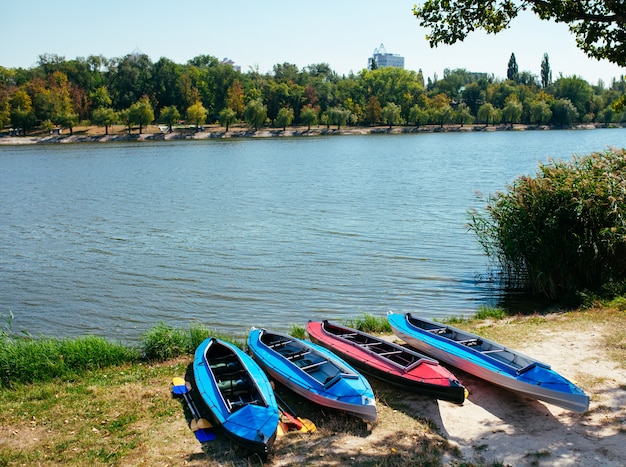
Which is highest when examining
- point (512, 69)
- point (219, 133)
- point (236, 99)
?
point (512, 69)

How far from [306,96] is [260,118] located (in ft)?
51.5

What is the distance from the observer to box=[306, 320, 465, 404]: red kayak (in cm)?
863

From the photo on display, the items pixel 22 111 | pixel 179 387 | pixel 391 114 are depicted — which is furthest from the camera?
pixel 391 114

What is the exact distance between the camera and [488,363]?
9453mm

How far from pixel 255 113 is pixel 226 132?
697 centimetres

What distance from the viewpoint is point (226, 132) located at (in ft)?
389

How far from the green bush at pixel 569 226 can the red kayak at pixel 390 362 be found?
6.40 m

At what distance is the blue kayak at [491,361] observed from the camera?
27.1 feet

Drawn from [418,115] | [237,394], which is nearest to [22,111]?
[418,115]

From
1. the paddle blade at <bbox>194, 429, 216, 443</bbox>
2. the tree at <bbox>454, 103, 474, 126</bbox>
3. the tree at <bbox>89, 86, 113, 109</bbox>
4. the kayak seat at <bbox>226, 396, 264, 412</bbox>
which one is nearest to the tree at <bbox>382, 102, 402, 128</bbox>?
the tree at <bbox>454, 103, 474, 126</bbox>

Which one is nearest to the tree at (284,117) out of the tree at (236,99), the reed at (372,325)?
the tree at (236,99)

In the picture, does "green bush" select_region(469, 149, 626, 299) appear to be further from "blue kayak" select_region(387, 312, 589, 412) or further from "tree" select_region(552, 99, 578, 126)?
"tree" select_region(552, 99, 578, 126)

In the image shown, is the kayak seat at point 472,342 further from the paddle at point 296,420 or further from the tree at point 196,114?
the tree at point 196,114

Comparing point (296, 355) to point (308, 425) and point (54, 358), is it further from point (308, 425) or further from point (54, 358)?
point (54, 358)
